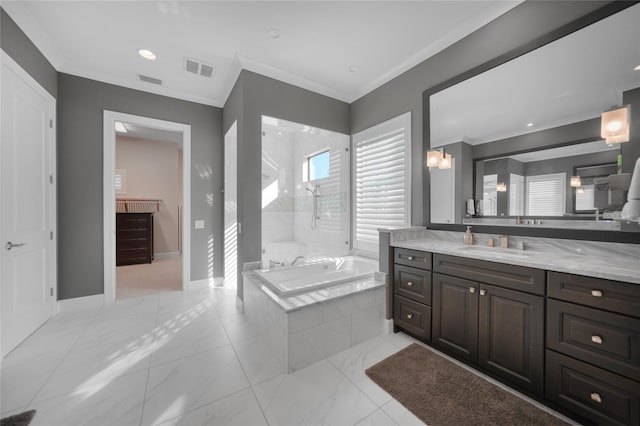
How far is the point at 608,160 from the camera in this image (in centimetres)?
157

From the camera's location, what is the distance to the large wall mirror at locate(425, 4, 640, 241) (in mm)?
1514

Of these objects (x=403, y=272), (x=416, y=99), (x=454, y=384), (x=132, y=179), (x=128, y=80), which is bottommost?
(x=454, y=384)

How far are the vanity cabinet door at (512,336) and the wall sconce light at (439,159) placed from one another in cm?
123

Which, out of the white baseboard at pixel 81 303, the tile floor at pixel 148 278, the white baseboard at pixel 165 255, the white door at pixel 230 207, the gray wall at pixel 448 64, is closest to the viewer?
the gray wall at pixel 448 64

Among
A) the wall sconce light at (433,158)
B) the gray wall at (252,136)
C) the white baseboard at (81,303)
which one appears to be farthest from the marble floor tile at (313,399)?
the white baseboard at (81,303)

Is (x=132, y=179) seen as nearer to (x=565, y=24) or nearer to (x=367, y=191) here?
(x=367, y=191)

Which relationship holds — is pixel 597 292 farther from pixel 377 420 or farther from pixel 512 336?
pixel 377 420

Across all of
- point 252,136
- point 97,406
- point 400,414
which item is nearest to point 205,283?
point 97,406

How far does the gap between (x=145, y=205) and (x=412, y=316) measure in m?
6.09

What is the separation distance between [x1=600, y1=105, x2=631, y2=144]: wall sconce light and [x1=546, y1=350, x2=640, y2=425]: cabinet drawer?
55.5 inches

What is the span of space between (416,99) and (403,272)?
→ 1866 millimetres

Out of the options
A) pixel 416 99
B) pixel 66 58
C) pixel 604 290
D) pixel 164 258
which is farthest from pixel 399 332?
pixel 164 258

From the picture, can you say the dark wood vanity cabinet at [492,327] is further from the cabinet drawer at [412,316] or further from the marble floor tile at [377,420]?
the marble floor tile at [377,420]

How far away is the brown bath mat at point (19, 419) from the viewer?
1302 millimetres
